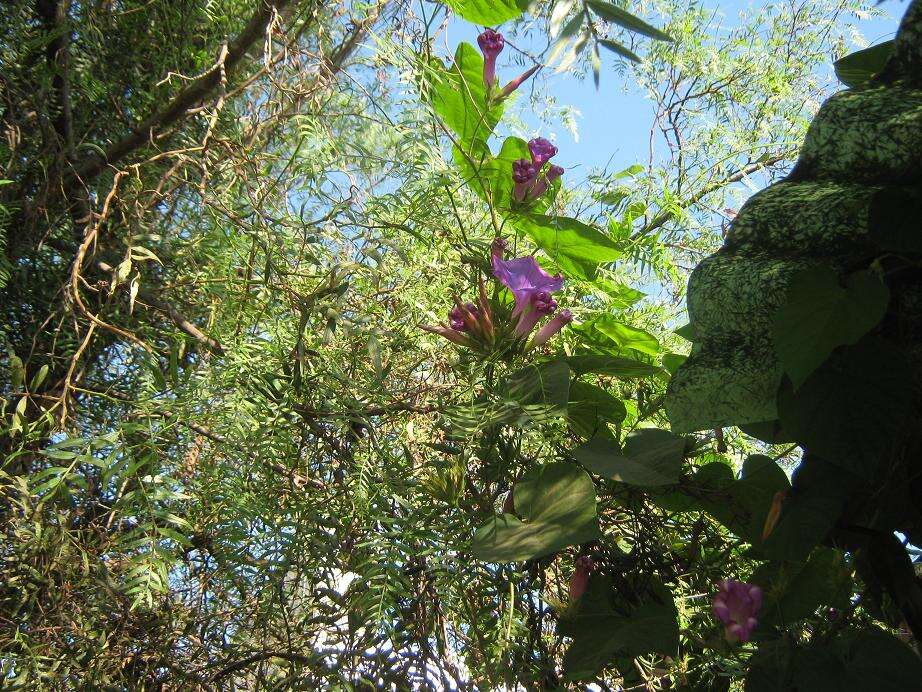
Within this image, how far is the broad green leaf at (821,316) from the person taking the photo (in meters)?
0.55

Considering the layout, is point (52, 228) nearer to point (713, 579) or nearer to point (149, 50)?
point (149, 50)

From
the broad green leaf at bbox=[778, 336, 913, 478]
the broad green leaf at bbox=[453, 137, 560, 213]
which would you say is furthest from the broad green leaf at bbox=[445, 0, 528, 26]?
the broad green leaf at bbox=[778, 336, 913, 478]

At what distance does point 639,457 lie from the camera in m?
0.67

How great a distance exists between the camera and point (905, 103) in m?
0.60

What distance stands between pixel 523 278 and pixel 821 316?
25cm

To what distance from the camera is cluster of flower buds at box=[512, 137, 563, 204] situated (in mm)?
775

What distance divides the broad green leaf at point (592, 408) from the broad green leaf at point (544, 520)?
0.39 ft

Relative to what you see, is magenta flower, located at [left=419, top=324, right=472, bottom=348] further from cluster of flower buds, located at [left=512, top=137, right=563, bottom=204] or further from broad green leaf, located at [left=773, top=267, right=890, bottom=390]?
broad green leaf, located at [left=773, top=267, right=890, bottom=390]

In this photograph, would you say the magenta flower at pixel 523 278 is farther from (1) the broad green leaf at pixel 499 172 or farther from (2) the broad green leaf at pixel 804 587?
(2) the broad green leaf at pixel 804 587

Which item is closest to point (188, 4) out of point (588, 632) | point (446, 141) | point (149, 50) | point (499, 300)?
point (149, 50)

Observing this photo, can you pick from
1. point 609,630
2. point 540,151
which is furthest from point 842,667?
point 540,151

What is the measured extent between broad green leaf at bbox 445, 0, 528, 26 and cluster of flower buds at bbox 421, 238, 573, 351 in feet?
0.82

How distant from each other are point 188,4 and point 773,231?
2.34ft

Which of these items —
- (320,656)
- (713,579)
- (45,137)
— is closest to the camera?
(320,656)
